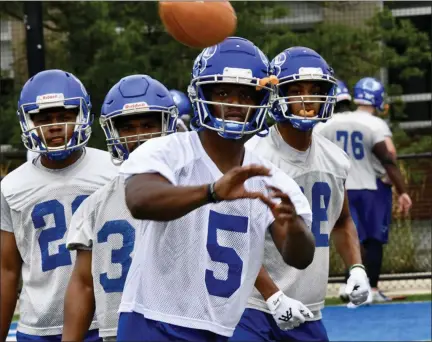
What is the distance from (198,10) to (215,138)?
557 mm

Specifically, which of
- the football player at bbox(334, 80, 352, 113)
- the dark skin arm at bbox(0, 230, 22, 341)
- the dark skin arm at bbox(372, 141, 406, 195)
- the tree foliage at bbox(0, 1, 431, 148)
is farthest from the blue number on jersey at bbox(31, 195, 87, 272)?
the tree foliage at bbox(0, 1, 431, 148)

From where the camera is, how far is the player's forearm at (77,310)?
505cm

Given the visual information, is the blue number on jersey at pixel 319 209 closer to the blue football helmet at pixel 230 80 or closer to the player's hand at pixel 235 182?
the blue football helmet at pixel 230 80

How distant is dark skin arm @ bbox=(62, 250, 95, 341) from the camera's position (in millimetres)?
5055

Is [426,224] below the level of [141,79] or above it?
below

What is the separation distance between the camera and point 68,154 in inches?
232

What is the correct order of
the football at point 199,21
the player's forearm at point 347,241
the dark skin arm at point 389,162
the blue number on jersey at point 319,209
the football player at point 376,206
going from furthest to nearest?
the football player at point 376,206 < the dark skin arm at point 389,162 < the player's forearm at point 347,241 < the blue number on jersey at point 319,209 < the football at point 199,21

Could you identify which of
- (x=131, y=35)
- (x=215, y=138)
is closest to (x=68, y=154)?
(x=215, y=138)

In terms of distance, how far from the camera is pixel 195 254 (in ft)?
14.5

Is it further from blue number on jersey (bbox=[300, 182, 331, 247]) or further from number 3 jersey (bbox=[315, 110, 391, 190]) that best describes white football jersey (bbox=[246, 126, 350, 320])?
number 3 jersey (bbox=[315, 110, 391, 190])

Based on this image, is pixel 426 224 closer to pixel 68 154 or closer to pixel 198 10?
pixel 68 154

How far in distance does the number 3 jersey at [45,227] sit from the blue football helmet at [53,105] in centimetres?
13

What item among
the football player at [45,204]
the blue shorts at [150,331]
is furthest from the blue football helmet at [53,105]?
the blue shorts at [150,331]

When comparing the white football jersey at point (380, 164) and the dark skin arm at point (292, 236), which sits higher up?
the dark skin arm at point (292, 236)
